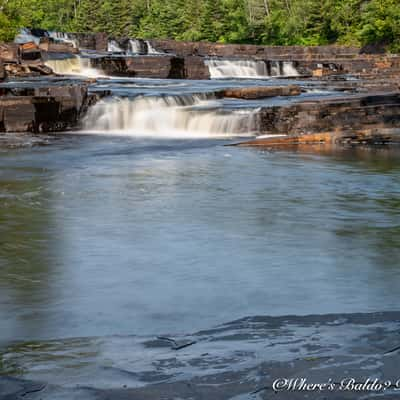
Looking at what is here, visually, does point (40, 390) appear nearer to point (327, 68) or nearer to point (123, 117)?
point (123, 117)

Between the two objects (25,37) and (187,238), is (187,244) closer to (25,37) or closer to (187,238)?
(187,238)

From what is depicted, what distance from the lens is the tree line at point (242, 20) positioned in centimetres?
5900

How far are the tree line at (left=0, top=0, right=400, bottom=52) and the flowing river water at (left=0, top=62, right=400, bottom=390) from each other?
32.1 m

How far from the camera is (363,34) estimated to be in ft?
200

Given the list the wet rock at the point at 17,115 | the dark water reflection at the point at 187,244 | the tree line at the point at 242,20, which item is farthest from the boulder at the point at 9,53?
the dark water reflection at the point at 187,244

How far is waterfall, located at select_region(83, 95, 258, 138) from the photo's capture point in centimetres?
2017

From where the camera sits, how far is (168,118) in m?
21.1

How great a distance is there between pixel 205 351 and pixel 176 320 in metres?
0.72

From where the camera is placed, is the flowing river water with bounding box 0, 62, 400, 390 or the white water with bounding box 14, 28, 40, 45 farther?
the white water with bounding box 14, 28, 40, 45

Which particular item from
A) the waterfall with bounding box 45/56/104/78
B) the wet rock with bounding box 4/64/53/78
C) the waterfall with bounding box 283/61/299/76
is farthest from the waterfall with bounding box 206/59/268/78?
the wet rock with bounding box 4/64/53/78

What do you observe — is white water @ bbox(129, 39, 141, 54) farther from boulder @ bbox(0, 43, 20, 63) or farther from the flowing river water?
the flowing river water

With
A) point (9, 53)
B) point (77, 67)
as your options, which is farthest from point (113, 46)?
point (9, 53)

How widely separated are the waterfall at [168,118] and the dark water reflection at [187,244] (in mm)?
6085

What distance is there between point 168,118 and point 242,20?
58.7m
